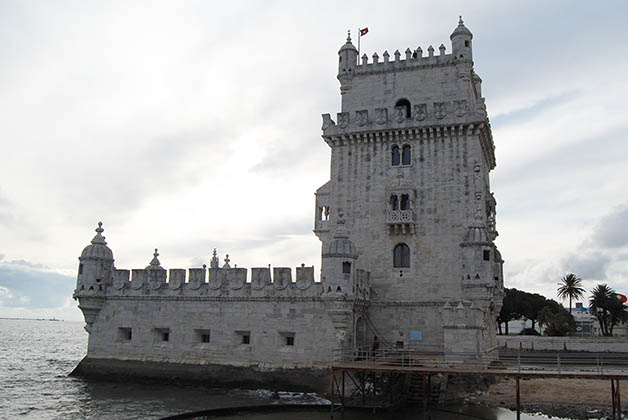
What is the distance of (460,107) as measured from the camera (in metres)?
35.2

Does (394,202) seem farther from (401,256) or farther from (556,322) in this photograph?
(556,322)

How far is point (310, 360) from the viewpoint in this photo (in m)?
31.8

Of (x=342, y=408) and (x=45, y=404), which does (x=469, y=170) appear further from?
(x=45, y=404)

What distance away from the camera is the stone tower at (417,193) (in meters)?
33.5

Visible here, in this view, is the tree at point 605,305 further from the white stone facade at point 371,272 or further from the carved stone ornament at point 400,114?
the carved stone ornament at point 400,114

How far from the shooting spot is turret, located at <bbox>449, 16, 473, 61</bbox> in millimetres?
36875

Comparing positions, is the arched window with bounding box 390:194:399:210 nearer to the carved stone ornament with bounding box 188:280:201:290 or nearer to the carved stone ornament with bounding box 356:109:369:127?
the carved stone ornament with bounding box 356:109:369:127

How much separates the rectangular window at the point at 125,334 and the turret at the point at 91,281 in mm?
2209

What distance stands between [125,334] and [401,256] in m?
19.3

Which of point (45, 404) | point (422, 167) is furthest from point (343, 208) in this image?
point (45, 404)

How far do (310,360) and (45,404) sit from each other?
15214 millimetres

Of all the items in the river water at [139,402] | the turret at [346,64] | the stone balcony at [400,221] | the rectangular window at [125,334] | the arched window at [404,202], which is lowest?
the river water at [139,402]

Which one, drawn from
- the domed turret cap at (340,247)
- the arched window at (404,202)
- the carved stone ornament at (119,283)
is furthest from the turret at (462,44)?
the carved stone ornament at (119,283)

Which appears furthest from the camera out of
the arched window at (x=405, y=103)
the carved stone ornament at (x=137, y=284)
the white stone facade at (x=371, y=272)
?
the arched window at (x=405, y=103)
